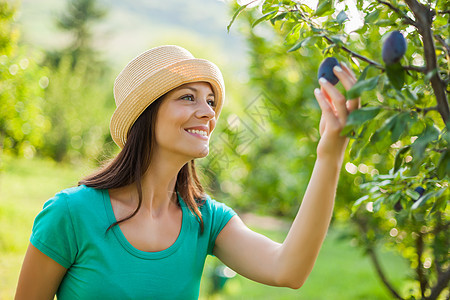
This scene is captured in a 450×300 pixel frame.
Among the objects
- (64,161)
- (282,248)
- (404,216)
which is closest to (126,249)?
(282,248)

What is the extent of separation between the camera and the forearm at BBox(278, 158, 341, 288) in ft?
3.72

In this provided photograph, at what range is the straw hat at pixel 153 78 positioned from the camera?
5.22 ft

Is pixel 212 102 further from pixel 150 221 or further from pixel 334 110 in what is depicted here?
pixel 334 110

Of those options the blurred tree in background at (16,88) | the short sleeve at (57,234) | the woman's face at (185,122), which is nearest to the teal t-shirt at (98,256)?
the short sleeve at (57,234)

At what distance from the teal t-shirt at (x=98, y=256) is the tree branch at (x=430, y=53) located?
1.01m

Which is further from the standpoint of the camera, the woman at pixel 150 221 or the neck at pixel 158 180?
the neck at pixel 158 180

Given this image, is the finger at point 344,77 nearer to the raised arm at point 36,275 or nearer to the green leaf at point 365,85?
the green leaf at point 365,85

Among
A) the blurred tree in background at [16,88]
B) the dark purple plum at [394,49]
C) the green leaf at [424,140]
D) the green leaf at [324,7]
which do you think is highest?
the green leaf at [324,7]

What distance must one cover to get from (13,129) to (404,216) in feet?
→ 15.8

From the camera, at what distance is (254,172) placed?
5215 millimetres

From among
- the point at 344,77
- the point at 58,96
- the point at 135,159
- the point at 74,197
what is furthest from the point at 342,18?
the point at 58,96

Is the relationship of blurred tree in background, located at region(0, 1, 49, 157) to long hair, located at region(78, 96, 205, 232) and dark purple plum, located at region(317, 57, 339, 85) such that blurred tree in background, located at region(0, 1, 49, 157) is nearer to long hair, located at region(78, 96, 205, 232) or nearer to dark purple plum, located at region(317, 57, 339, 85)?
long hair, located at region(78, 96, 205, 232)

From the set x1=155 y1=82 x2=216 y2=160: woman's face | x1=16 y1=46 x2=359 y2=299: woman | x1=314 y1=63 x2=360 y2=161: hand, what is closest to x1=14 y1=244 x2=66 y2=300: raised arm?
x1=16 y1=46 x2=359 y2=299: woman

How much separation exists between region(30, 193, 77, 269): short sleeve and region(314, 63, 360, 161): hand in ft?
2.80
